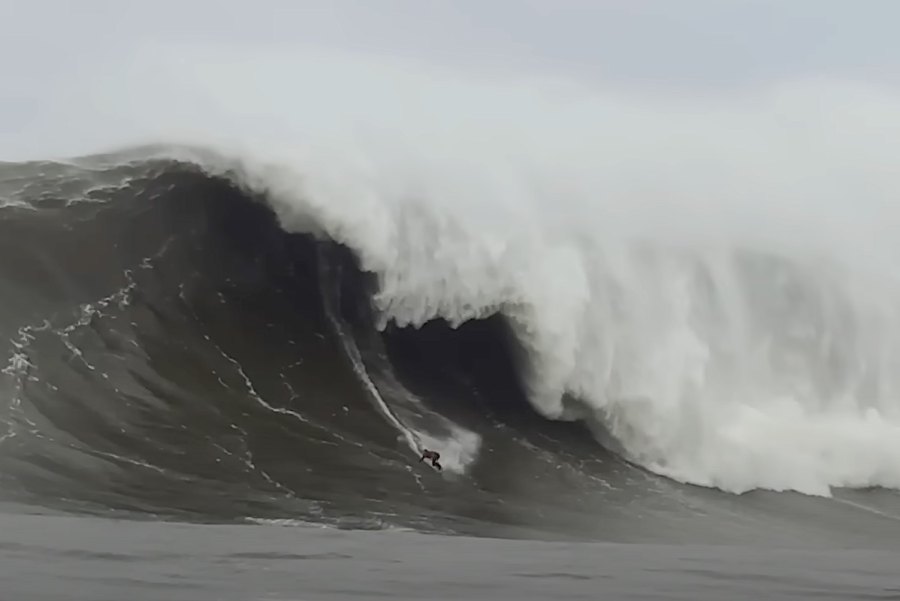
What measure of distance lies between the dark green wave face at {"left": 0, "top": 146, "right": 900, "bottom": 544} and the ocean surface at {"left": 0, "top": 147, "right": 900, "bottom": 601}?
4 cm

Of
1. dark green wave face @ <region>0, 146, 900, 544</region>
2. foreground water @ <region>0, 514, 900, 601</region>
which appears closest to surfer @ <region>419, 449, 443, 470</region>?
dark green wave face @ <region>0, 146, 900, 544</region>

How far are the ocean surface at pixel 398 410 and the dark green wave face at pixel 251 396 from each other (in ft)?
0.15

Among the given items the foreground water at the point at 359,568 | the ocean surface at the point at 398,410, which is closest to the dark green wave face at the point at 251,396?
the ocean surface at the point at 398,410

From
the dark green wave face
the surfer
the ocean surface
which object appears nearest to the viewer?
the ocean surface

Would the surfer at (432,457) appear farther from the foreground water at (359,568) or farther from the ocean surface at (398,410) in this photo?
the foreground water at (359,568)

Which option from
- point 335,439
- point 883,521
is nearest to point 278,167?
point 335,439

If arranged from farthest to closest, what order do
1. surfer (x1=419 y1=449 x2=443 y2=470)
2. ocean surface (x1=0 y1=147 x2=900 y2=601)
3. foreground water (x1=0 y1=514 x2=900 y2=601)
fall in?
surfer (x1=419 y1=449 x2=443 y2=470), ocean surface (x1=0 y1=147 x2=900 y2=601), foreground water (x1=0 y1=514 x2=900 y2=601)

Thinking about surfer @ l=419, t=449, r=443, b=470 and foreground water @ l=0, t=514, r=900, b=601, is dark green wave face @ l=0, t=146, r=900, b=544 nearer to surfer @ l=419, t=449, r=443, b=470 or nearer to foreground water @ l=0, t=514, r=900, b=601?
surfer @ l=419, t=449, r=443, b=470

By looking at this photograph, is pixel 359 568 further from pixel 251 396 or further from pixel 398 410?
pixel 398 410

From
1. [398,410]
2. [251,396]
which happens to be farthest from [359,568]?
[398,410]

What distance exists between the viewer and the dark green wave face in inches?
422

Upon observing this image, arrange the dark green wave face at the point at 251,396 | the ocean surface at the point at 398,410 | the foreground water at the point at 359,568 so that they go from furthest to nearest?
1. the dark green wave face at the point at 251,396
2. the ocean surface at the point at 398,410
3. the foreground water at the point at 359,568

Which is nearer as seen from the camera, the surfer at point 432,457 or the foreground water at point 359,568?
the foreground water at point 359,568

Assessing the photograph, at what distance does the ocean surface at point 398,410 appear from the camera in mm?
7863
